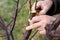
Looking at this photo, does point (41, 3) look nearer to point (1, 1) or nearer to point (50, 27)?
point (50, 27)

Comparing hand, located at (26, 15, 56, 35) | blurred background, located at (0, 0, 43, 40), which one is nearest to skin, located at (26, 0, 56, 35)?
hand, located at (26, 15, 56, 35)

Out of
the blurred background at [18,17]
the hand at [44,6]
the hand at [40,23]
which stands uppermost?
the hand at [44,6]

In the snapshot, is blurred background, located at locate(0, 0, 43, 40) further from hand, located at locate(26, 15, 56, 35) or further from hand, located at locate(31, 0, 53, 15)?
hand, located at locate(26, 15, 56, 35)

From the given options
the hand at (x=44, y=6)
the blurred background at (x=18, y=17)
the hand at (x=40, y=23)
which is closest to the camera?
the hand at (x=40, y=23)

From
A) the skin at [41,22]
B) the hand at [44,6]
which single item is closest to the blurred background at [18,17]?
the hand at [44,6]

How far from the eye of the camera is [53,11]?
1354 millimetres

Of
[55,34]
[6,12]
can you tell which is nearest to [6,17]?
[6,12]

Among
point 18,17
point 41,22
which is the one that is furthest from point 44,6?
point 18,17

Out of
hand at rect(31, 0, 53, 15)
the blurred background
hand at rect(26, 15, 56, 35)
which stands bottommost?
the blurred background

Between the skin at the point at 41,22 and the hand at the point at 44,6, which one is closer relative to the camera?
the skin at the point at 41,22

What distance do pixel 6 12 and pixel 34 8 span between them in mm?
1392

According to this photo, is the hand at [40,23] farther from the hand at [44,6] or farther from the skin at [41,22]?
the hand at [44,6]

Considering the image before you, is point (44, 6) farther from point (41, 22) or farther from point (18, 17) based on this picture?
point (18, 17)

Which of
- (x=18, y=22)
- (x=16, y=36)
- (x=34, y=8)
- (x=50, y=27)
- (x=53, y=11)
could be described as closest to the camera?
(x=50, y=27)
